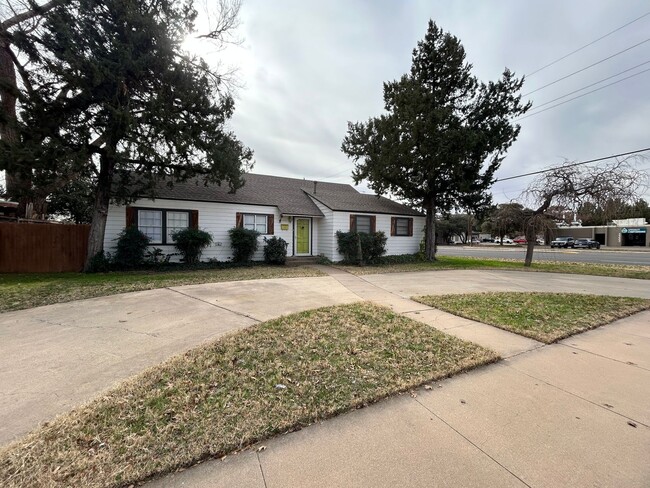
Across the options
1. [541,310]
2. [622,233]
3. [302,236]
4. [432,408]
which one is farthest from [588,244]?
[432,408]

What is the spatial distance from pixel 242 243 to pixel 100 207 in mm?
5111

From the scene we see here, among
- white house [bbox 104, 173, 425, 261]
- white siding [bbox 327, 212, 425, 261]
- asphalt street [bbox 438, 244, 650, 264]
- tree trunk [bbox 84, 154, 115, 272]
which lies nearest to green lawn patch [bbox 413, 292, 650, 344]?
white siding [bbox 327, 212, 425, 261]

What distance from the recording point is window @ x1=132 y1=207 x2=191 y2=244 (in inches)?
472

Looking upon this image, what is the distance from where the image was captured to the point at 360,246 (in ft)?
45.2

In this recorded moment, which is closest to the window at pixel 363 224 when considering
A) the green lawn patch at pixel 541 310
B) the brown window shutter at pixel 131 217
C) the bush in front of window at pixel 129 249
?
the green lawn patch at pixel 541 310

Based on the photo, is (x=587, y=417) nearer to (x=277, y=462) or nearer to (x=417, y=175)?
(x=277, y=462)

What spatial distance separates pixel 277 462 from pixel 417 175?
14916mm

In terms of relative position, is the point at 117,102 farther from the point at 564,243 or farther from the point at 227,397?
the point at 564,243

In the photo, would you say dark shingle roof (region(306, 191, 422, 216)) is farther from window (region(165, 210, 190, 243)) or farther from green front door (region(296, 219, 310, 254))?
window (region(165, 210, 190, 243))

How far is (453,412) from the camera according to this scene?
2.63 m

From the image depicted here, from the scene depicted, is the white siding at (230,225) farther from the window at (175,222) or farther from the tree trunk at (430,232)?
the tree trunk at (430,232)

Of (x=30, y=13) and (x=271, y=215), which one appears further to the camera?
(x=271, y=215)

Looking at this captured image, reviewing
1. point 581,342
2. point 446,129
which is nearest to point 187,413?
point 581,342

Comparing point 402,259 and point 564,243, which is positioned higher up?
point 564,243
